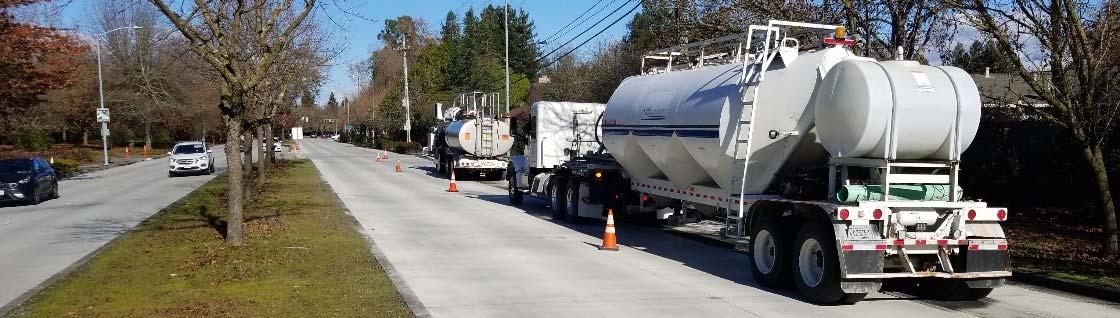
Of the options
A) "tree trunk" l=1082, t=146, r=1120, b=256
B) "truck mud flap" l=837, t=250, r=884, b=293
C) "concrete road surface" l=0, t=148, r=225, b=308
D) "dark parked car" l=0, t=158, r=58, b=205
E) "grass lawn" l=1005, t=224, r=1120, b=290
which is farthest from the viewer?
"dark parked car" l=0, t=158, r=58, b=205

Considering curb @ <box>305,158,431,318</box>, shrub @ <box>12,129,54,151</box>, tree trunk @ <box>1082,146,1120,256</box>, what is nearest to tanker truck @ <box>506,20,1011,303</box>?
tree trunk @ <box>1082,146,1120,256</box>

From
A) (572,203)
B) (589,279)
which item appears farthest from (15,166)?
(589,279)

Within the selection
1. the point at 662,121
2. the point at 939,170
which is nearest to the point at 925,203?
the point at 939,170

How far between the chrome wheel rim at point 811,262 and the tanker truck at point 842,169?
12mm

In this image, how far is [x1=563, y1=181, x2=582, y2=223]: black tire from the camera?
1859 centimetres

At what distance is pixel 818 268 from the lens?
31.8 ft

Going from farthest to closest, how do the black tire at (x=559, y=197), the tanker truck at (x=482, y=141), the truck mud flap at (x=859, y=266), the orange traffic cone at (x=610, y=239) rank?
the tanker truck at (x=482, y=141), the black tire at (x=559, y=197), the orange traffic cone at (x=610, y=239), the truck mud flap at (x=859, y=266)

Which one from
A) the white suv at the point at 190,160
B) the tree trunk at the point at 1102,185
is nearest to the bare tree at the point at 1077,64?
the tree trunk at the point at 1102,185

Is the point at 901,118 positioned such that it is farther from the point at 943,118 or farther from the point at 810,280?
the point at 810,280

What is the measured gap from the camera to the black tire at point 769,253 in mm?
10266

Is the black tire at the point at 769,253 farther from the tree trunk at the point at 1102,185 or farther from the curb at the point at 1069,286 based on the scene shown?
the tree trunk at the point at 1102,185

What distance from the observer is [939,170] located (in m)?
10.1

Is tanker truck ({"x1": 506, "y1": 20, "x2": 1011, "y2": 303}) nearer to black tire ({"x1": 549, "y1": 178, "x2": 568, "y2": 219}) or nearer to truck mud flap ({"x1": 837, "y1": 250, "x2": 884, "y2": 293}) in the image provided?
truck mud flap ({"x1": 837, "y1": 250, "x2": 884, "y2": 293})

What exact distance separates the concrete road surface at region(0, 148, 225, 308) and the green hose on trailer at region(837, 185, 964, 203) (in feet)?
28.9
